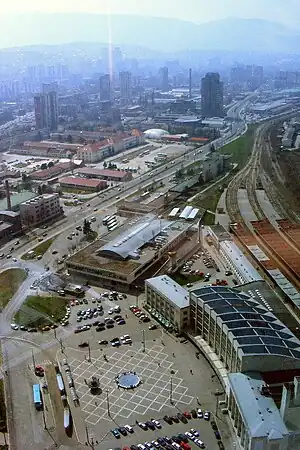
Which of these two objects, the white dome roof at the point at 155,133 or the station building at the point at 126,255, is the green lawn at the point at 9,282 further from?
the white dome roof at the point at 155,133

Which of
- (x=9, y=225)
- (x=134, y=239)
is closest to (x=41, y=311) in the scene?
(x=134, y=239)

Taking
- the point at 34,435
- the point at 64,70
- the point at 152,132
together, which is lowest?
the point at 34,435

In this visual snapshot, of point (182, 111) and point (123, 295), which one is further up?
point (182, 111)

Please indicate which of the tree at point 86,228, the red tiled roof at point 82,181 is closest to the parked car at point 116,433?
the tree at point 86,228

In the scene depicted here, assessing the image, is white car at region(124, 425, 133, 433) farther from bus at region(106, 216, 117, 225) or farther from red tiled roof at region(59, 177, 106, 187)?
red tiled roof at region(59, 177, 106, 187)

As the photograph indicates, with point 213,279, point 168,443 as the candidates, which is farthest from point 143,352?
point 213,279

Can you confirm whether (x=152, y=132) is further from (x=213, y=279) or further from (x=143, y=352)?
(x=143, y=352)
